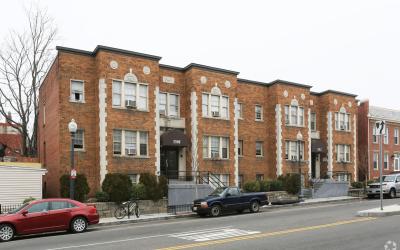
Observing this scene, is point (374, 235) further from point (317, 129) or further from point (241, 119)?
point (317, 129)

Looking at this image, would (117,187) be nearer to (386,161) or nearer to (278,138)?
(278,138)

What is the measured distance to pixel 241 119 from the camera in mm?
34719

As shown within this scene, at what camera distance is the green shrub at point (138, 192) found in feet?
80.0

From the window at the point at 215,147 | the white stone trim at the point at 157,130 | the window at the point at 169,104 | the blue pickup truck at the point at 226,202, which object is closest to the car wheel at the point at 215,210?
the blue pickup truck at the point at 226,202

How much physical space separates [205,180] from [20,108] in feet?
71.8

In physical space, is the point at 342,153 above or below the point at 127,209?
above

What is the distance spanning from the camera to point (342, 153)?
41.4 meters

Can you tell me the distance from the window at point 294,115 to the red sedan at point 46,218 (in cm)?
2330

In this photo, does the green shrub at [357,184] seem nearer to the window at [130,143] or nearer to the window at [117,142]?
Answer: the window at [130,143]

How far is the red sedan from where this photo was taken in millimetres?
15602

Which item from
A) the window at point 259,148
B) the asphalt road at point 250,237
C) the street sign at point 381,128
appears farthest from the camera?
the window at point 259,148

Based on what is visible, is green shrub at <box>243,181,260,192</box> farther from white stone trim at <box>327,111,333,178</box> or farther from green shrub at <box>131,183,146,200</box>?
white stone trim at <box>327,111,333,178</box>

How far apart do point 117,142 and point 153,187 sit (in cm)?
432

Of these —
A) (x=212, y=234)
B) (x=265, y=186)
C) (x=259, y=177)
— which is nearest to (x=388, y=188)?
(x=265, y=186)
